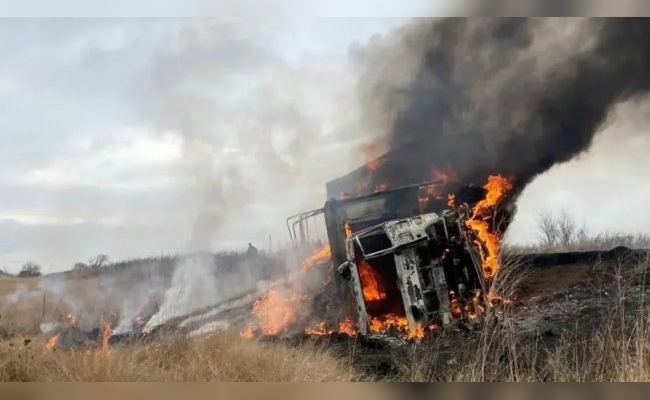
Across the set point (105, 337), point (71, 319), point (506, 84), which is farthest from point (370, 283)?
point (71, 319)

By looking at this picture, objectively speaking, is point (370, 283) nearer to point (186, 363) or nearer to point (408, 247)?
point (408, 247)

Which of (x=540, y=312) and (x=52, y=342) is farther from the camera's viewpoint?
(x=52, y=342)

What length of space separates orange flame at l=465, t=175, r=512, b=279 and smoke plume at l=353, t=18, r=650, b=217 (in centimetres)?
5

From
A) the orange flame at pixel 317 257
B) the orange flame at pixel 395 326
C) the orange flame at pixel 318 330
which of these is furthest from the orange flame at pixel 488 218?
the orange flame at pixel 318 330

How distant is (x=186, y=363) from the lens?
3.08m

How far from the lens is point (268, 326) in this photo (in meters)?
3.09

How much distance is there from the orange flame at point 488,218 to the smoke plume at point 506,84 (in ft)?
0.16

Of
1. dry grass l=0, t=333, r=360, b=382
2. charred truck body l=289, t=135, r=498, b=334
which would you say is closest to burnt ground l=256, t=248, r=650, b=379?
charred truck body l=289, t=135, r=498, b=334

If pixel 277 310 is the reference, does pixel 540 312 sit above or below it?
below

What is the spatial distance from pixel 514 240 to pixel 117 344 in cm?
179

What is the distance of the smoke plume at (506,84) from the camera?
3.05 m

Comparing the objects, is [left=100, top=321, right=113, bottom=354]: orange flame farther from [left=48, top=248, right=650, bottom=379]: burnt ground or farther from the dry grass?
[left=48, top=248, right=650, bottom=379]: burnt ground

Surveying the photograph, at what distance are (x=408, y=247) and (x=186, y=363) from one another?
109 cm

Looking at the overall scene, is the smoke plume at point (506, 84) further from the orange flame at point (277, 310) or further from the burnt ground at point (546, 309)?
the orange flame at point (277, 310)
